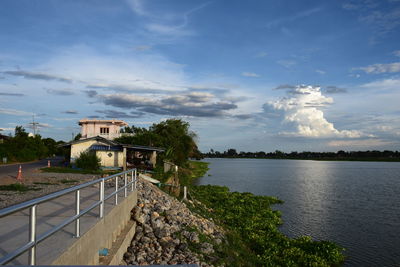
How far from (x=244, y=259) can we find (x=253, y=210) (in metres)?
13.5

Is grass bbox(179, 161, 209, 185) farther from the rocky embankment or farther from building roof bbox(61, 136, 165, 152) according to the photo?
the rocky embankment

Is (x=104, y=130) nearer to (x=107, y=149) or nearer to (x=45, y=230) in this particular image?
(x=107, y=149)

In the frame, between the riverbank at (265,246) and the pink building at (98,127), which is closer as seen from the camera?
the riverbank at (265,246)

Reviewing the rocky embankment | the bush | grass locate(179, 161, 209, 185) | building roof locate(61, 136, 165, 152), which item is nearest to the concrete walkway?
the rocky embankment

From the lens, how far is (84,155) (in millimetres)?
35625

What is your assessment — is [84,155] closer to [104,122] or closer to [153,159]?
[153,159]

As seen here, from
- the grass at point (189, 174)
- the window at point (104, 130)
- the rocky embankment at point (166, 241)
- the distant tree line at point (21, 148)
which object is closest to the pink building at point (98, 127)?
the window at point (104, 130)

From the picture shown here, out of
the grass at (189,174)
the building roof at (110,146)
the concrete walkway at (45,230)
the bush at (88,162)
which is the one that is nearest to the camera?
the concrete walkway at (45,230)

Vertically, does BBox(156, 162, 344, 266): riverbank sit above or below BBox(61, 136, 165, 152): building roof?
below

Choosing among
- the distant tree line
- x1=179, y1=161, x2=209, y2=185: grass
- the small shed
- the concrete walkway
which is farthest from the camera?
the distant tree line

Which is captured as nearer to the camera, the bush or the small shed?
the bush

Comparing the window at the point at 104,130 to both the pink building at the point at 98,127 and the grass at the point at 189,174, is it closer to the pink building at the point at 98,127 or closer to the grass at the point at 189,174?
the pink building at the point at 98,127

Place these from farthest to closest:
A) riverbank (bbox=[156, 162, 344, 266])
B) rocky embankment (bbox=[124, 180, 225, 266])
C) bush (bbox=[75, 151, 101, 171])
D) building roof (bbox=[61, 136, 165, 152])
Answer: building roof (bbox=[61, 136, 165, 152])
bush (bbox=[75, 151, 101, 171])
riverbank (bbox=[156, 162, 344, 266])
rocky embankment (bbox=[124, 180, 225, 266])

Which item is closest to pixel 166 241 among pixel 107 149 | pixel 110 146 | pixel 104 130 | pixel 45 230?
pixel 45 230
